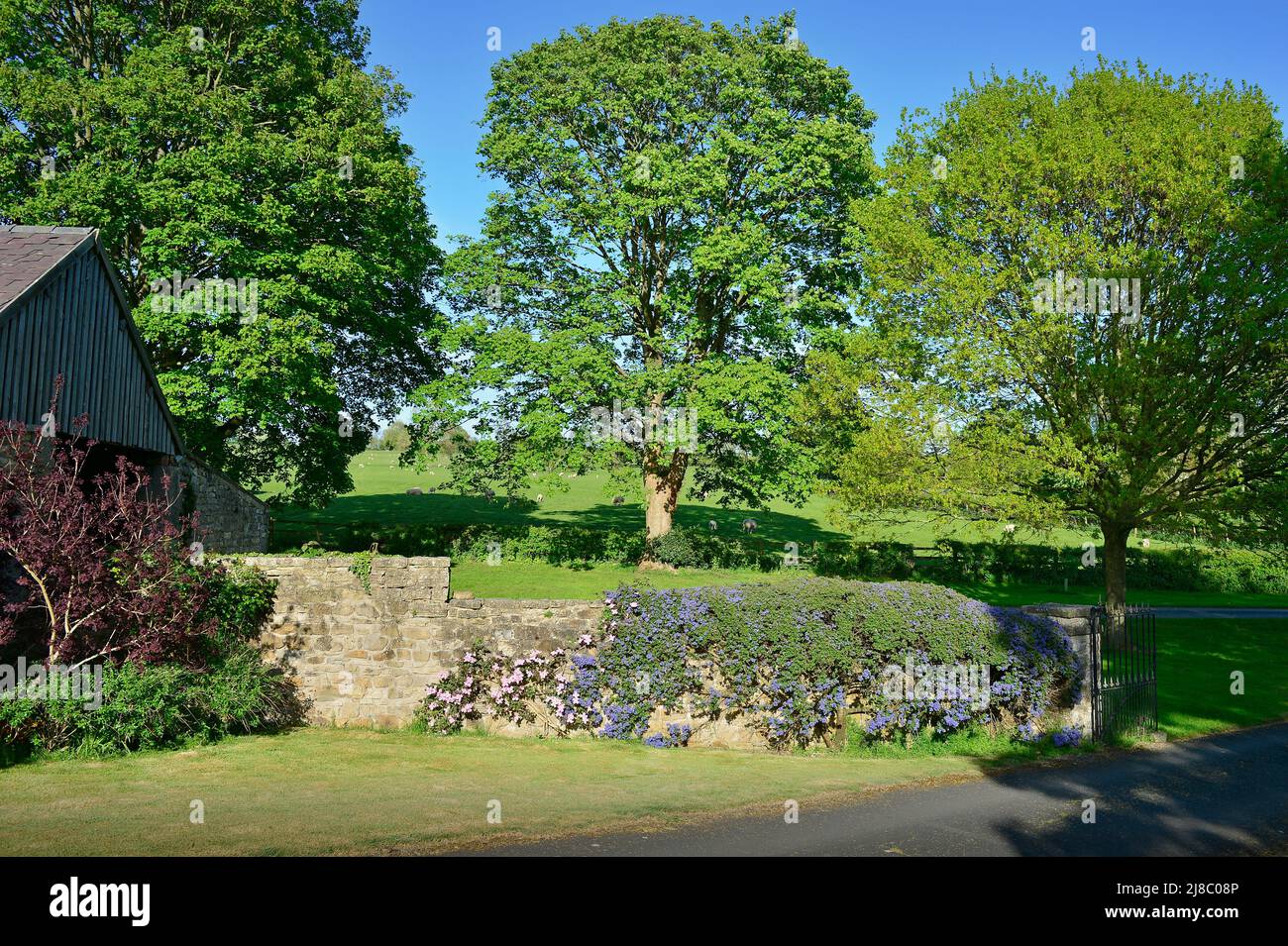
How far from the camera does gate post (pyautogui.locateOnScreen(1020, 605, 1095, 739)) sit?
1499cm

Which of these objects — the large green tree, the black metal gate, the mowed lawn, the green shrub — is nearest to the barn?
the large green tree

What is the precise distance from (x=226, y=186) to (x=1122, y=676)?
25.6m

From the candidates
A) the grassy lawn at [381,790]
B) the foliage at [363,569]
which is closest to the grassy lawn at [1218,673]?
the grassy lawn at [381,790]

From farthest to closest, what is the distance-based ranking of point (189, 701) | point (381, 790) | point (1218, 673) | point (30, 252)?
point (1218, 673), point (30, 252), point (189, 701), point (381, 790)

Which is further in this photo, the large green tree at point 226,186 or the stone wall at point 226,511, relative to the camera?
the stone wall at point 226,511

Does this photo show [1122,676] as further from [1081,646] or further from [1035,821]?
[1035,821]

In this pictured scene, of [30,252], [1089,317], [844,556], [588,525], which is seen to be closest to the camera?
[30,252]

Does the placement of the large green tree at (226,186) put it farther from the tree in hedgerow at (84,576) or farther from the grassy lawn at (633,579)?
the tree in hedgerow at (84,576)

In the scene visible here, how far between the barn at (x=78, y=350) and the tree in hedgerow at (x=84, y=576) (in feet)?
9.34

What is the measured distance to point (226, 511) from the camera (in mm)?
26922

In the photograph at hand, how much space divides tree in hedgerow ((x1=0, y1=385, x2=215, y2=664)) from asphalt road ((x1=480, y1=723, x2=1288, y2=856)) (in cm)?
703

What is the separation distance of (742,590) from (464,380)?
1915 cm

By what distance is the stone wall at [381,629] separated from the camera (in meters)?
14.1

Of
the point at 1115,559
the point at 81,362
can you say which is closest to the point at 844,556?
the point at 1115,559
